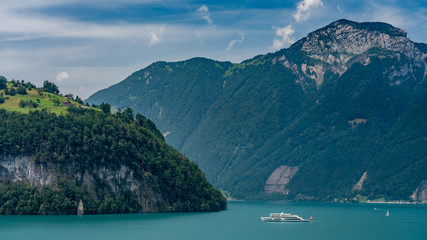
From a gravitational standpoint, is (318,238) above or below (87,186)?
A: below

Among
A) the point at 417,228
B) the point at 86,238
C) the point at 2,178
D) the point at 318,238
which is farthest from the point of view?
the point at 2,178

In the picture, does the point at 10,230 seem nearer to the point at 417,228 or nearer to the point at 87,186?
the point at 87,186

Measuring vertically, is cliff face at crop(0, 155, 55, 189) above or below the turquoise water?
above

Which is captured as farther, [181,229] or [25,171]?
[25,171]

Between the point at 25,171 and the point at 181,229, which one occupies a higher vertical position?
the point at 25,171

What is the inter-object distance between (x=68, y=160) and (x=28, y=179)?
13614 millimetres

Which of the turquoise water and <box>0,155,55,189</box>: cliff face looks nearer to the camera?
the turquoise water

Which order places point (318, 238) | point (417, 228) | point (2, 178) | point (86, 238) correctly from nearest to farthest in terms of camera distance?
point (86, 238)
point (318, 238)
point (417, 228)
point (2, 178)

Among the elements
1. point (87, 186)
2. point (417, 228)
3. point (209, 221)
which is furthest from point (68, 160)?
point (417, 228)

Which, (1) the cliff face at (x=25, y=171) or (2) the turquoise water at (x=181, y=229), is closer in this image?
(2) the turquoise water at (x=181, y=229)

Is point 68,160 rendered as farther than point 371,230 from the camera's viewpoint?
Yes

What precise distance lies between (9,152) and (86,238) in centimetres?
7876

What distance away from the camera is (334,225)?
17775 centimetres

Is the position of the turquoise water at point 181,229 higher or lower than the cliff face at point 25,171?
lower
